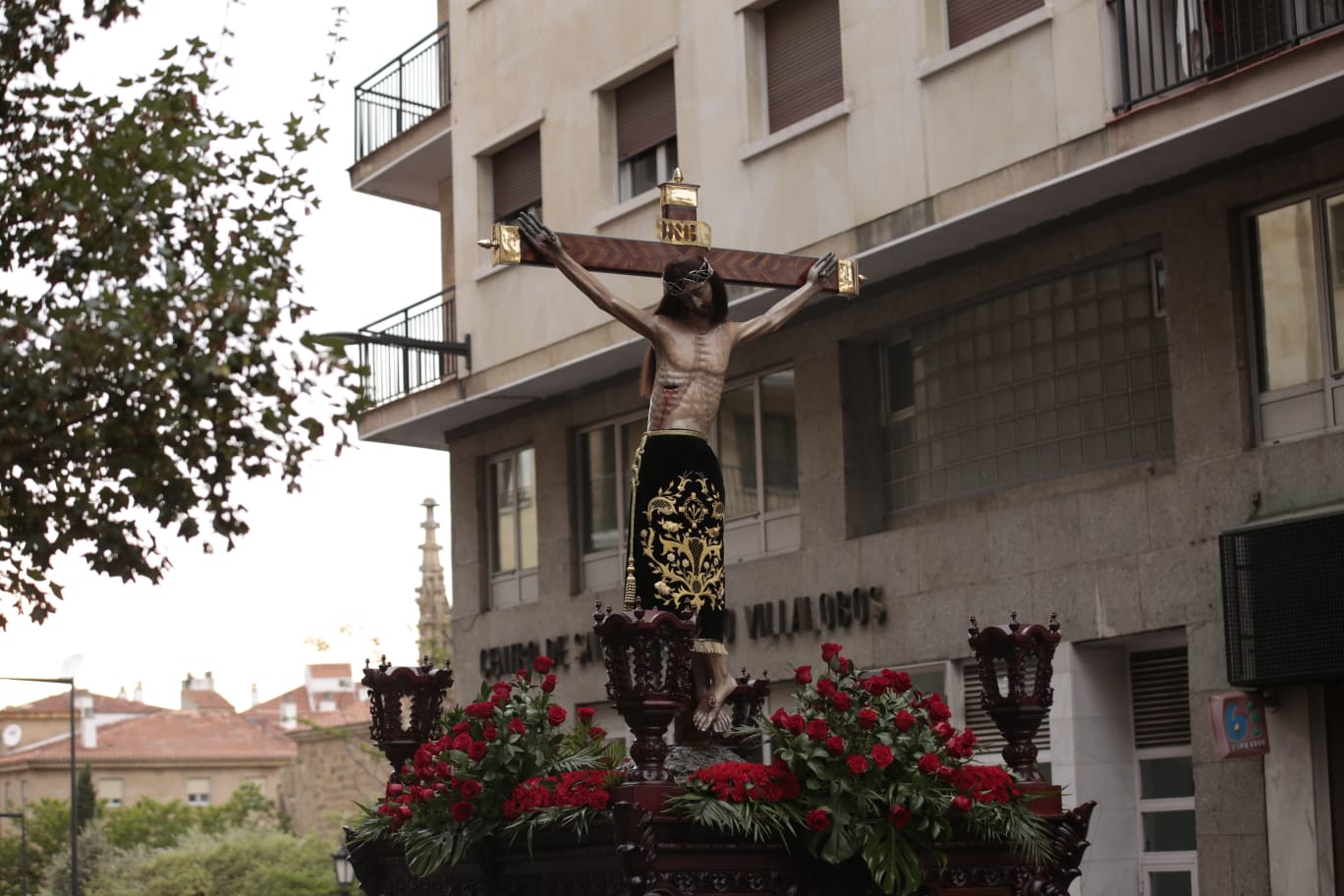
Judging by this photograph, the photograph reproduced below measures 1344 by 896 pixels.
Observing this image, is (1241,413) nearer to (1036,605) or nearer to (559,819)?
(1036,605)

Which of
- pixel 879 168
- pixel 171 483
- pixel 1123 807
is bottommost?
pixel 1123 807

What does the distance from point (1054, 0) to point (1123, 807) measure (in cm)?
634

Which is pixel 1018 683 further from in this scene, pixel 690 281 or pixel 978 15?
pixel 978 15

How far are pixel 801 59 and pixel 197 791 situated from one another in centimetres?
8993

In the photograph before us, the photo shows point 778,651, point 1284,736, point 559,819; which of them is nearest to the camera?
point 559,819

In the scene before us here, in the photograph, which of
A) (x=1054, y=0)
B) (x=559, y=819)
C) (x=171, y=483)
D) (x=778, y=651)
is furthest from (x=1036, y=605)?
(x=559, y=819)

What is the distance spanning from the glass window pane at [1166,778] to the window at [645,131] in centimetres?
790

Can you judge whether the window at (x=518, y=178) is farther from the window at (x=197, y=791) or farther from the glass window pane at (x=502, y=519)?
the window at (x=197, y=791)

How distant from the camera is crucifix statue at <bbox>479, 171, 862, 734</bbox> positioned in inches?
386

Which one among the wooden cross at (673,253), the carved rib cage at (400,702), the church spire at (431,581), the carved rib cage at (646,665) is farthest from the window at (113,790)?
the carved rib cage at (646,665)

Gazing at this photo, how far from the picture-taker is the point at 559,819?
29.6ft

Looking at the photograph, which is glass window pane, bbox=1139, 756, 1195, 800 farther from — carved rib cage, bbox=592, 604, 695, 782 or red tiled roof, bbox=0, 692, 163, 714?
red tiled roof, bbox=0, 692, 163, 714

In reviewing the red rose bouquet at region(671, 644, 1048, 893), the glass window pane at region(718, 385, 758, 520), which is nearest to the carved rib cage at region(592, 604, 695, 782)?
the red rose bouquet at region(671, 644, 1048, 893)

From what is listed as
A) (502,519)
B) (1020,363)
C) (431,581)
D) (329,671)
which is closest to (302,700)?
(329,671)
